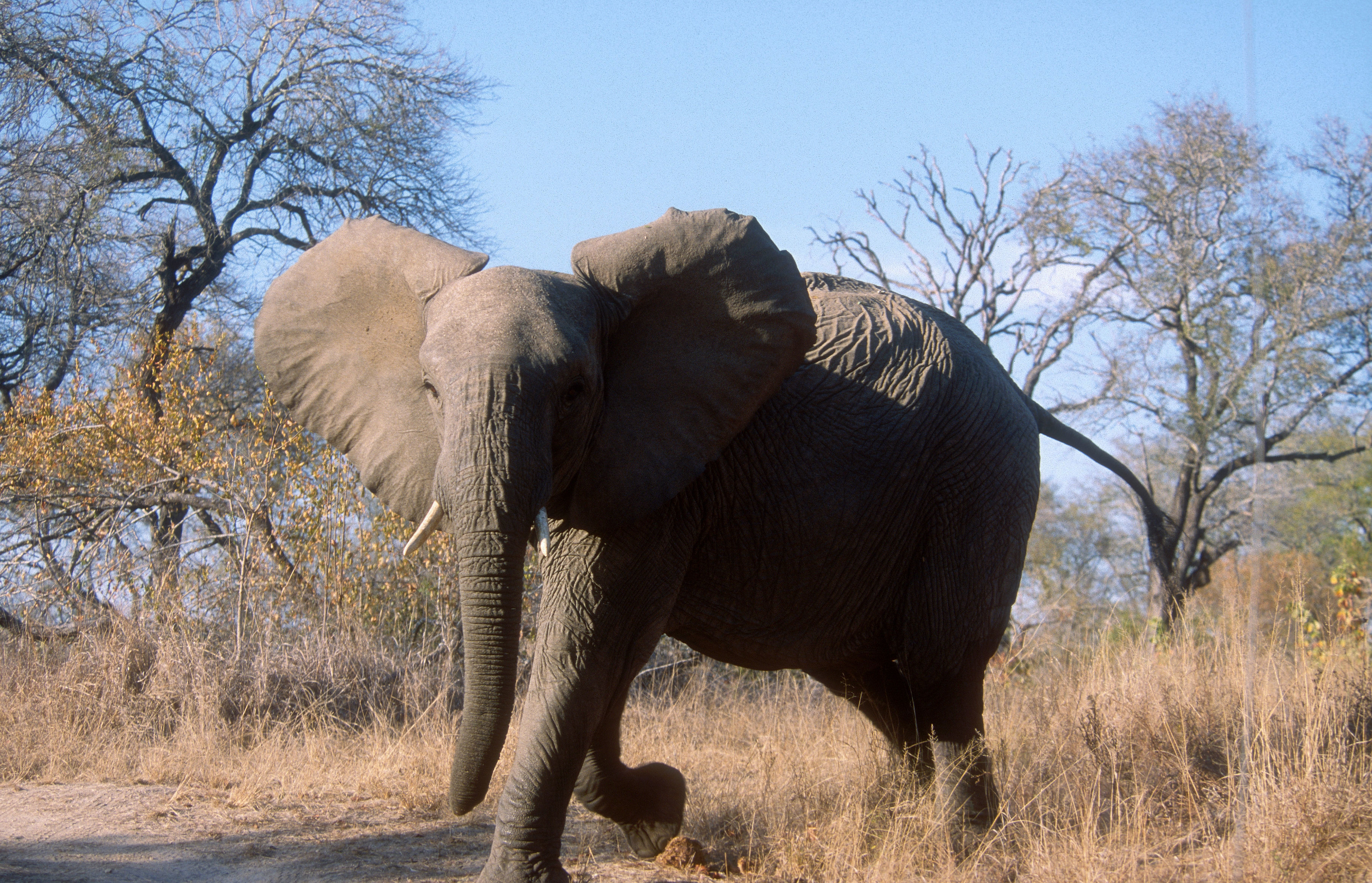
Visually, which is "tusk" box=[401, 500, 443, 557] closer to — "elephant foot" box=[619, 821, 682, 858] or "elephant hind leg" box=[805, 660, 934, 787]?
"elephant foot" box=[619, 821, 682, 858]

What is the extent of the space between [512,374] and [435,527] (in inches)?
22.5

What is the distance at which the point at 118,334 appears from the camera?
12188mm

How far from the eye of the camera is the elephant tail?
5684 mm

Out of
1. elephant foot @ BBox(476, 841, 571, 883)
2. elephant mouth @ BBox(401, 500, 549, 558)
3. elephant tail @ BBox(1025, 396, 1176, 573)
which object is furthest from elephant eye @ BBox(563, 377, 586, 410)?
elephant tail @ BBox(1025, 396, 1176, 573)

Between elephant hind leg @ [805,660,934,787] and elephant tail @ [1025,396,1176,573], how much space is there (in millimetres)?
1384

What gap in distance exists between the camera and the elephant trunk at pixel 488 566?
307cm

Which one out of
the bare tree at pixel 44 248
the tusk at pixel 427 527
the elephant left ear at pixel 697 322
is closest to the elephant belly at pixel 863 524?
the elephant left ear at pixel 697 322

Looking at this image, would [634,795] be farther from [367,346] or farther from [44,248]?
[44,248]

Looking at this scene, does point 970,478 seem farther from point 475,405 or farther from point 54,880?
point 54,880

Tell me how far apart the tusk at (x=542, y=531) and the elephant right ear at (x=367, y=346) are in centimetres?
52

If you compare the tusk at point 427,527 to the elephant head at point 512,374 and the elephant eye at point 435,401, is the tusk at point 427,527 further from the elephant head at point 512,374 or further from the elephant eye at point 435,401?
the elephant eye at point 435,401

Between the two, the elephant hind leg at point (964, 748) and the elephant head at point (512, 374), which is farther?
the elephant hind leg at point (964, 748)

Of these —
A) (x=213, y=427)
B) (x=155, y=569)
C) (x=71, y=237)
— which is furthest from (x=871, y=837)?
(x=71, y=237)

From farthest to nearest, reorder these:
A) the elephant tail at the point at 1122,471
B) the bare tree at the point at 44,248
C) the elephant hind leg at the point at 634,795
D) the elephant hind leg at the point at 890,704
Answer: the bare tree at the point at 44,248 < the elephant tail at the point at 1122,471 < the elephant hind leg at the point at 890,704 < the elephant hind leg at the point at 634,795
